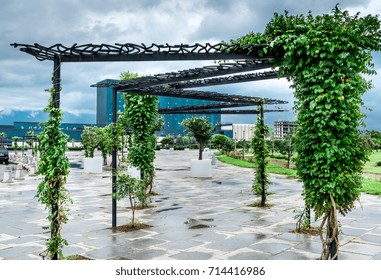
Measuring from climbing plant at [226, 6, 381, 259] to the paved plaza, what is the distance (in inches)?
52.5

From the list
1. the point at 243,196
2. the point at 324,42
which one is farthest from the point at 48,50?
the point at 243,196

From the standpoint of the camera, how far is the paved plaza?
5.86 metres

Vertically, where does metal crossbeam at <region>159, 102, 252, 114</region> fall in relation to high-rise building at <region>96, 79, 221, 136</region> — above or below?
below

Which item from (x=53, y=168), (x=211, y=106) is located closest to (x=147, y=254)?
(x=53, y=168)

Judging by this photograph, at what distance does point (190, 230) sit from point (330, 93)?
3892 mm

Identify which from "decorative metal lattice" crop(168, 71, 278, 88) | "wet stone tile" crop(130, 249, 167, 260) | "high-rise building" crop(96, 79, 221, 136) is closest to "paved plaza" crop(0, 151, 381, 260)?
"wet stone tile" crop(130, 249, 167, 260)

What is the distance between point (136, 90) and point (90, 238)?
3.56 m

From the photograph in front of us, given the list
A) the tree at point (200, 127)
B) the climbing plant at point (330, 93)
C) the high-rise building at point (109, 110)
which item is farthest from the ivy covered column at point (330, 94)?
the tree at point (200, 127)

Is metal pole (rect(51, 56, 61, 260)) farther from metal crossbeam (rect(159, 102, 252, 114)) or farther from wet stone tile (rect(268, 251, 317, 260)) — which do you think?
metal crossbeam (rect(159, 102, 252, 114))

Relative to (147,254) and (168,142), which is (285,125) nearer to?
(168,142)

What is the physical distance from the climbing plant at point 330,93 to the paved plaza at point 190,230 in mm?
1334

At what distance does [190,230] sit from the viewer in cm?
732

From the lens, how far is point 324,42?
4.63 metres
